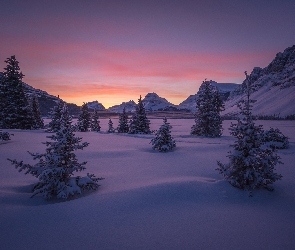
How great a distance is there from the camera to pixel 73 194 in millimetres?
5910

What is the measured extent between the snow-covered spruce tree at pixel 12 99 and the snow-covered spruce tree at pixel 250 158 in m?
28.7

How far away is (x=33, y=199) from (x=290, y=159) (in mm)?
13767

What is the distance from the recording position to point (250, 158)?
6293 mm

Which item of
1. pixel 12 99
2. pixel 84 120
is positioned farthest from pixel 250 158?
pixel 84 120

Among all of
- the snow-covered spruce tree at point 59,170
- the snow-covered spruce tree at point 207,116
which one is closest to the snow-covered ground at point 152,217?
the snow-covered spruce tree at point 59,170

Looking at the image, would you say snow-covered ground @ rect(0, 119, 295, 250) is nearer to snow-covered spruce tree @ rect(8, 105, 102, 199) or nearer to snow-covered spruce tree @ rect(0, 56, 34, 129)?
snow-covered spruce tree @ rect(8, 105, 102, 199)

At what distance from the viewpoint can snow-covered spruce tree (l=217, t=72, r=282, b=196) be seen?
631cm

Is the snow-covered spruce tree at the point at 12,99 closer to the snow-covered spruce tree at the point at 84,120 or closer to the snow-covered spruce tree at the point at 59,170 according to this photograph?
the snow-covered spruce tree at the point at 84,120

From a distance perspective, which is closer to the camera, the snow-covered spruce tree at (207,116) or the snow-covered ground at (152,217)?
the snow-covered ground at (152,217)

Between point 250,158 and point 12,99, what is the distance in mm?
29801

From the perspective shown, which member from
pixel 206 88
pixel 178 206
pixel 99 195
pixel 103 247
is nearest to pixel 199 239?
pixel 178 206

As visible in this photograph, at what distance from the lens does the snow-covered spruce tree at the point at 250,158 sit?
20.7 ft

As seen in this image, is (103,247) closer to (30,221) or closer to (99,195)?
(30,221)

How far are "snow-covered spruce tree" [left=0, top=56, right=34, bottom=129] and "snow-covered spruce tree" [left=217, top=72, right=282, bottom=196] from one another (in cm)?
2874
